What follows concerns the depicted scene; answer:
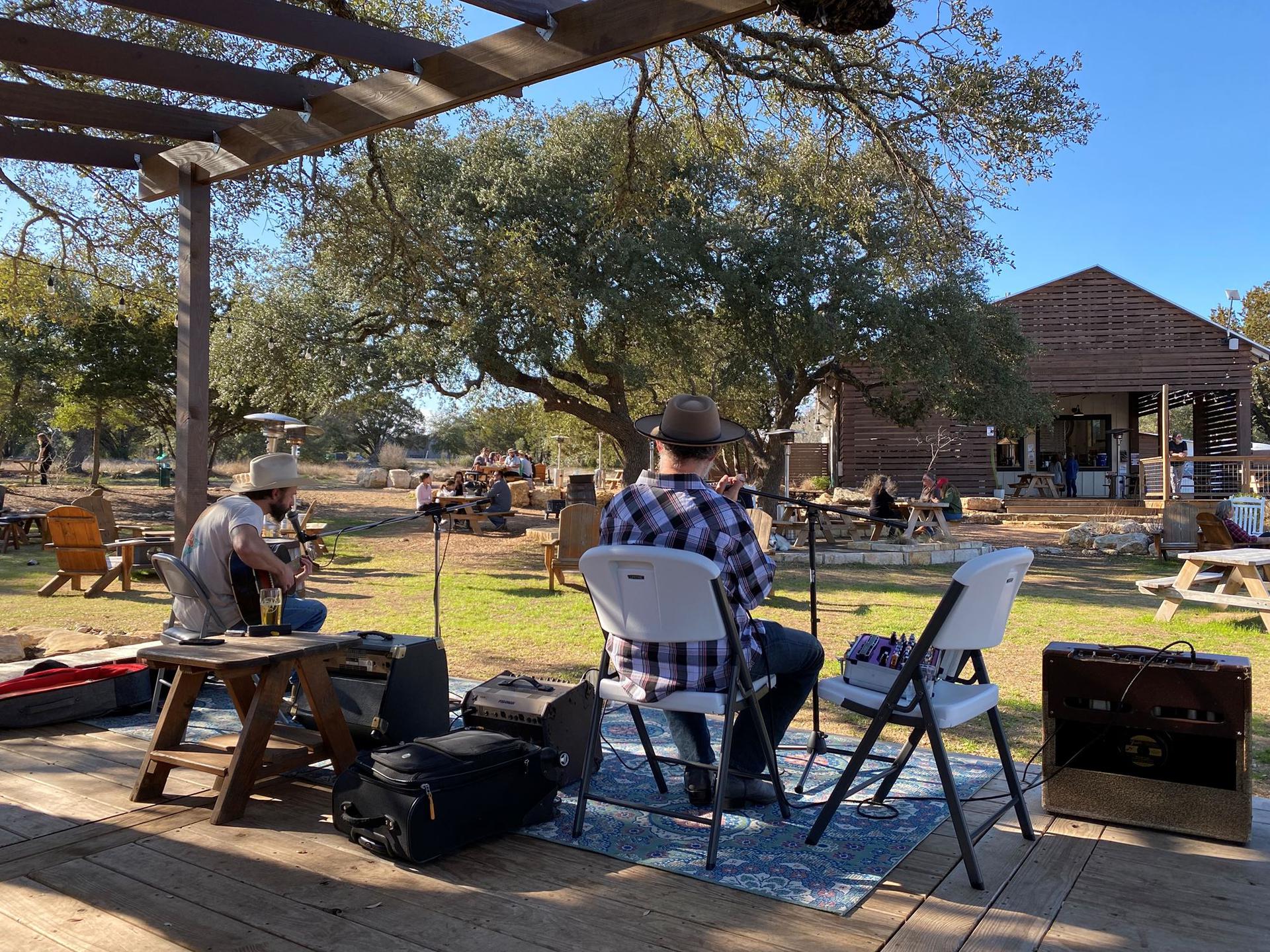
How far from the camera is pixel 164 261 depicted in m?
10.4

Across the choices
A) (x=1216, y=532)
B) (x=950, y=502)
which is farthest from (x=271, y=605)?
(x=950, y=502)

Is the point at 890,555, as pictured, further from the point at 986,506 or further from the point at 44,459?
the point at 44,459

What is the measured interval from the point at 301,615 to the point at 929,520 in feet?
43.7

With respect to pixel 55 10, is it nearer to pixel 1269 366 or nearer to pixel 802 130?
pixel 802 130

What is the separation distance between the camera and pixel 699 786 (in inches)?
140

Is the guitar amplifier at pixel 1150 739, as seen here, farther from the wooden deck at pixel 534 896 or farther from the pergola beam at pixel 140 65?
the pergola beam at pixel 140 65

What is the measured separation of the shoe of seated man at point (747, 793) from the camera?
356 centimetres

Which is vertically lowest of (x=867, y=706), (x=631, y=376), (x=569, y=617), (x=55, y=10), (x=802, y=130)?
(x=569, y=617)

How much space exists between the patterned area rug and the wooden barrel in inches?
548

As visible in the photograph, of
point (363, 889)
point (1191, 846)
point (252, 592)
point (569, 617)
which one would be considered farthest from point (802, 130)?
point (363, 889)

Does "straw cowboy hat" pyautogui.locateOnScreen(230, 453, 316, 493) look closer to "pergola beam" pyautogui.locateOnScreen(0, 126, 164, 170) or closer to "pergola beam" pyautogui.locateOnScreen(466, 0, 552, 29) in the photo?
"pergola beam" pyautogui.locateOnScreen(466, 0, 552, 29)

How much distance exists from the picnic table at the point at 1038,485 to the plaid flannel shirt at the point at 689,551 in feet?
75.3

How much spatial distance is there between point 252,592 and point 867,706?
115 inches

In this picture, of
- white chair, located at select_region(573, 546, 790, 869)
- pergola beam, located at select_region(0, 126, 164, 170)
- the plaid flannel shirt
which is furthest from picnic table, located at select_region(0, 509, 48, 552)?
white chair, located at select_region(573, 546, 790, 869)
